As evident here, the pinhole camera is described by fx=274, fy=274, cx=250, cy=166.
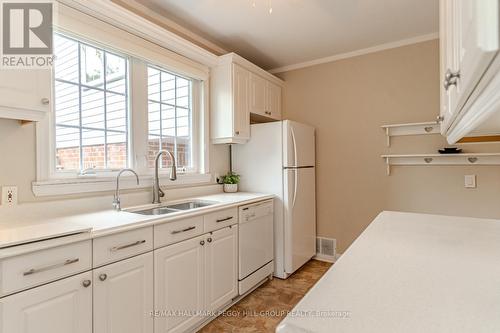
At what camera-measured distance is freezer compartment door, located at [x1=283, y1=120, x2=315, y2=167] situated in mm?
2898

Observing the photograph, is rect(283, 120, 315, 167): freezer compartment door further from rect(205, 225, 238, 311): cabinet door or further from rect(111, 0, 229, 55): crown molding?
rect(111, 0, 229, 55): crown molding

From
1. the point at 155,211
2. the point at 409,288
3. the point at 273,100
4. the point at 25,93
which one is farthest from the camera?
the point at 273,100

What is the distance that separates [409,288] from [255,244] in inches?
77.0

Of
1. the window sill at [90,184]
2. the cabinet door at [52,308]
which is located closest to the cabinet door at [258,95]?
the window sill at [90,184]

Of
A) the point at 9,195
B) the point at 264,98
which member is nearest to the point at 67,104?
the point at 9,195

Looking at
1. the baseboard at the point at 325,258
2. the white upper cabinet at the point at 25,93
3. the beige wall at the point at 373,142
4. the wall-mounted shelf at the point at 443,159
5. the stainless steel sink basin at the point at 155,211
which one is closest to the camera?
the white upper cabinet at the point at 25,93

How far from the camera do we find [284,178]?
9.58 ft

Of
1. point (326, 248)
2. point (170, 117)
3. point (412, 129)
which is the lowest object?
point (326, 248)

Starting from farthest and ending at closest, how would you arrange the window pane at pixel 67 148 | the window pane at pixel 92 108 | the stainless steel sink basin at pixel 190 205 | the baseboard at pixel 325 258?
1. the baseboard at pixel 325 258
2. the stainless steel sink basin at pixel 190 205
3. the window pane at pixel 92 108
4. the window pane at pixel 67 148

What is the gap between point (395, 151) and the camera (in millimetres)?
3076

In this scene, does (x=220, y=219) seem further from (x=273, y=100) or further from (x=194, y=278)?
(x=273, y=100)

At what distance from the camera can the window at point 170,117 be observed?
8.19 ft

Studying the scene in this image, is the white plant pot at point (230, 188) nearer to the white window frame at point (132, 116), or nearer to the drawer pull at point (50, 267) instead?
the white window frame at point (132, 116)

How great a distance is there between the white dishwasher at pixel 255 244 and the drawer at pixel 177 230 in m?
0.54
